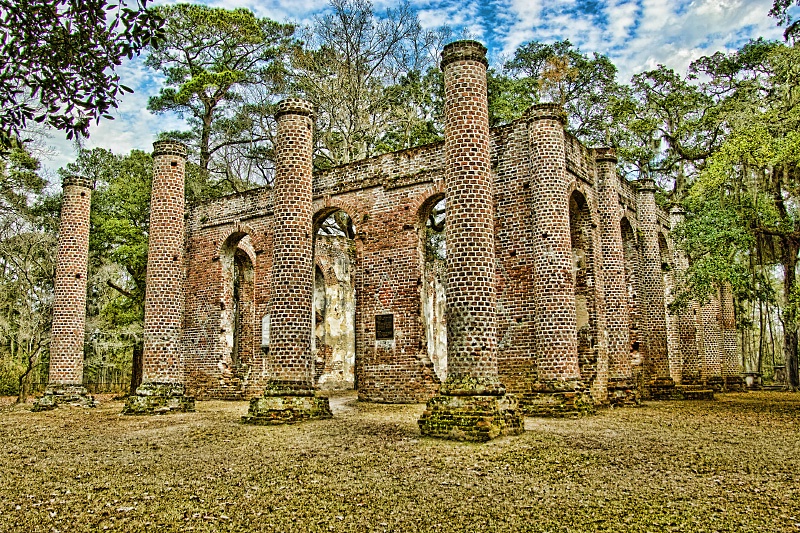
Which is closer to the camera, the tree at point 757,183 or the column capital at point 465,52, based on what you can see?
the column capital at point 465,52

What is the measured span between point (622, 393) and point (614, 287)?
2.92 m

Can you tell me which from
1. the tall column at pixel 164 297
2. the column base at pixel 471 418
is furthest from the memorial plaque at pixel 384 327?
the column base at pixel 471 418

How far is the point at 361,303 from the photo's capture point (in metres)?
16.8

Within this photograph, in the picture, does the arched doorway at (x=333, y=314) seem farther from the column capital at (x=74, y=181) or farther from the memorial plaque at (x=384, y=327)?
the column capital at (x=74, y=181)

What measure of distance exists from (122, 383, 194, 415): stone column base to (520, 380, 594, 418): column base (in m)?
8.27

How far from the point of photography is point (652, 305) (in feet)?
64.1

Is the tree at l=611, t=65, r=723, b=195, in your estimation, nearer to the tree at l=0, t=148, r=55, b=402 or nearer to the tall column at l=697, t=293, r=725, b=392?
the tall column at l=697, t=293, r=725, b=392

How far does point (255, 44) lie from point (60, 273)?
14.3m

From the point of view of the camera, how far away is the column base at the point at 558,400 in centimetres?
1238

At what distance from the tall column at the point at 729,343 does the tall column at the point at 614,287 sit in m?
9.73

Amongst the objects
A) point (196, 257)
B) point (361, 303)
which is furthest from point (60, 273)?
point (361, 303)

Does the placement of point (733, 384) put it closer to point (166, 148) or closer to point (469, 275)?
point (469, 275)

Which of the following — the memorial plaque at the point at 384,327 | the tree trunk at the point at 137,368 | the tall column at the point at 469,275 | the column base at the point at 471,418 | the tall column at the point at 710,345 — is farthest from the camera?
the tall column at the point at 710,345

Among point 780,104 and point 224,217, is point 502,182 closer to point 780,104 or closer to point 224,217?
point 780,104
